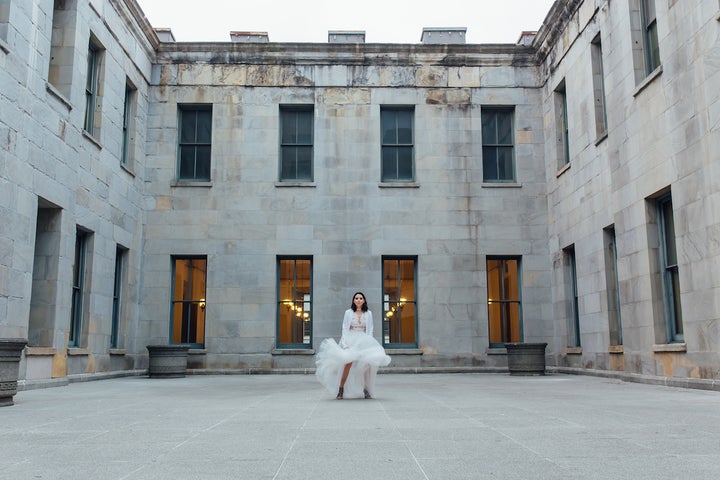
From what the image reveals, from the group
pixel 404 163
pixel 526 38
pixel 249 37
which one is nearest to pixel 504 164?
pixel 404 163

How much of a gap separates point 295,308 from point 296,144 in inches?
189

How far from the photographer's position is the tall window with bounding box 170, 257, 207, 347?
756 inches

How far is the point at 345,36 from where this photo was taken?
70.2ft

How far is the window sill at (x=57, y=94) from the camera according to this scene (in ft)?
44.6

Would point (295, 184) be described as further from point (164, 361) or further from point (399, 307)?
point (164, 361)

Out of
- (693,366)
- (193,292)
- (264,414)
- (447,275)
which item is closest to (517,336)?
(447,275)

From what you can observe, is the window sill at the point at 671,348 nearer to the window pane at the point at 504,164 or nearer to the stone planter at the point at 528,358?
the stone planter at the point at 528,358

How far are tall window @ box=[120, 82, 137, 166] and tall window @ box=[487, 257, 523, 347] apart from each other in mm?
10555

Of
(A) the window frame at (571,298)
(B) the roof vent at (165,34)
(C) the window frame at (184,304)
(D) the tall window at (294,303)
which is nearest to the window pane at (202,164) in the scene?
(C) the window frame at (184,304)

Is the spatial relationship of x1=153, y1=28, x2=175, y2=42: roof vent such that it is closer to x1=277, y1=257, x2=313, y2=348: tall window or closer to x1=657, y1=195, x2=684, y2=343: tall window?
x1=277, y1=257, x2=313, y2=348: tall window

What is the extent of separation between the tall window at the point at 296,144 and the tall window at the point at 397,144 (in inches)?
85.9

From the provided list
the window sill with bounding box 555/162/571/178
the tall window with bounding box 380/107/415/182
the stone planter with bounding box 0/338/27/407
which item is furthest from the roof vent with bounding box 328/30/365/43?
the stone planter with bounding box 0/338/27/407

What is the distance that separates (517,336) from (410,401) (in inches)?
400

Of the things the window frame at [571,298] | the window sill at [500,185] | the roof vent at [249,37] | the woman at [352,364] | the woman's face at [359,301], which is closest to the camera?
the woman at [352,364]
